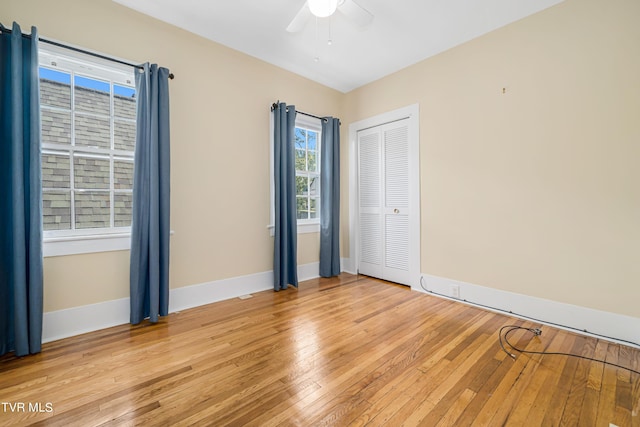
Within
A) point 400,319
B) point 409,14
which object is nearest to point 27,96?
point 409,14

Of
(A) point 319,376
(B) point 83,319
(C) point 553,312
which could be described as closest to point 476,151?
(C) point 553,312

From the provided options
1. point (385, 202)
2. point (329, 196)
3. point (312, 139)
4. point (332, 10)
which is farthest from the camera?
point (312, 139)

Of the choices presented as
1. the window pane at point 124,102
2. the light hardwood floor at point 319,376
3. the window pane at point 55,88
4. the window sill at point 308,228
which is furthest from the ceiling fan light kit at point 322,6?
the light hardwood floor at point 319,376

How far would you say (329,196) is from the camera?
12.9 ft

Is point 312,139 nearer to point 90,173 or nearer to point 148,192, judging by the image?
point 148,192

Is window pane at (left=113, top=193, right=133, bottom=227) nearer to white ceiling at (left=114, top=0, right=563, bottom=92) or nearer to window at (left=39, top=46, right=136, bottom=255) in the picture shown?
window at (left=39, top=46, right=136, bottom=255)

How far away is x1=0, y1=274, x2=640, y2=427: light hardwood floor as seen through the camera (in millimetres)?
1408

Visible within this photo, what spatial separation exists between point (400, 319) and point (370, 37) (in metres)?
2.88

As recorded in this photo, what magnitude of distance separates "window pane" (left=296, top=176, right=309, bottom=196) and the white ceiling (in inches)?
57.1

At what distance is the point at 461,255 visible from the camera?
3029 mm

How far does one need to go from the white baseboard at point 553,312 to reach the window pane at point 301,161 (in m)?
2.28

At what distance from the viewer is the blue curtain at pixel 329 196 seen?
3.95 m

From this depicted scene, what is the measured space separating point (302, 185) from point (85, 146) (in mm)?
2362

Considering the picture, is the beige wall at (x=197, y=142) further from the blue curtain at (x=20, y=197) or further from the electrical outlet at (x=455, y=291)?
the electrical outlet at (x=455, y=291)
